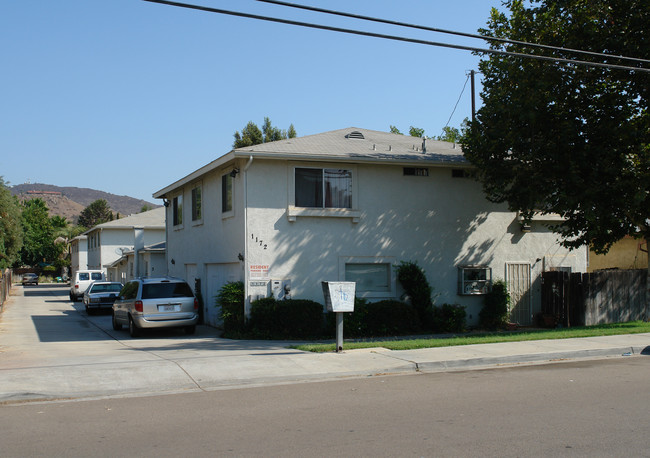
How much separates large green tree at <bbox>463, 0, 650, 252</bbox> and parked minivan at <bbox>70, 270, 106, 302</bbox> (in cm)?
2838

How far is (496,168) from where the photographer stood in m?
17.5

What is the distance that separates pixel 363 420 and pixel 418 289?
11.1 meters

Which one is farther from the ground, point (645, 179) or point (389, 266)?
point (645, 179)

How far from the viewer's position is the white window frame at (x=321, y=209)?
17672 millimetres

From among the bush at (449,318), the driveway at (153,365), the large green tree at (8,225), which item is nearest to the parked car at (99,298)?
the large green tree at (8,225)

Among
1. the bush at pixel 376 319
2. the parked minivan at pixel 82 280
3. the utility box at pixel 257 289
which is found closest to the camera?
the utility box at pixel 257 289

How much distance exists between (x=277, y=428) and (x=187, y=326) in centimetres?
1135

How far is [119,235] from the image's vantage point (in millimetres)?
50938

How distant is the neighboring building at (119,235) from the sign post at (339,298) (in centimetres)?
3009

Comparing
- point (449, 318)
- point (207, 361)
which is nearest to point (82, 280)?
point (449, 318)

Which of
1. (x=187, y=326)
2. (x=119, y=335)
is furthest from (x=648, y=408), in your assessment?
(x=119, y=335)

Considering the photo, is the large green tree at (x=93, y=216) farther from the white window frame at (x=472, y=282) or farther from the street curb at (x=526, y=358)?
the street curb at (x=526, y=358)

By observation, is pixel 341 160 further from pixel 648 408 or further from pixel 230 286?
pixel 648 408

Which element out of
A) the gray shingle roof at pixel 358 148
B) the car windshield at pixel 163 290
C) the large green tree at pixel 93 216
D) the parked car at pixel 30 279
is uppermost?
the large green tree at pixel 93 216
